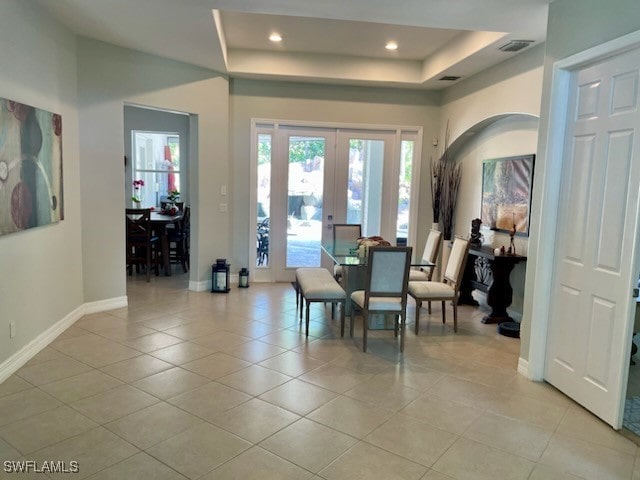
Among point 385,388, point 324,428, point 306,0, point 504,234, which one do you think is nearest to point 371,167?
point 504,234

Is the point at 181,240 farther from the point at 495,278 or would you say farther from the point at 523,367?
the point at 523,367

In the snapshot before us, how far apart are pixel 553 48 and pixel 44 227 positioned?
4.39m

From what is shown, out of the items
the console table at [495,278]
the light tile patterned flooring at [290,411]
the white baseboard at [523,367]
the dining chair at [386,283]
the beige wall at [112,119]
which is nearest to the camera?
the light tile patterned flooring at [290,411]

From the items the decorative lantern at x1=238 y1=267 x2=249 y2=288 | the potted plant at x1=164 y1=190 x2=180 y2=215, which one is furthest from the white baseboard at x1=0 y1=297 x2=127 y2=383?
the potted plant at x1=164 y1=190 x2=180 y2=215

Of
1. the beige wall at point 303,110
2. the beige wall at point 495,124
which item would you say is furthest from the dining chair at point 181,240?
the beige wall at point 495,124

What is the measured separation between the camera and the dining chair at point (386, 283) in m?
3.93

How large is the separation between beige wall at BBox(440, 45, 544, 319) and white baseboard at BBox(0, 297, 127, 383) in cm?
463

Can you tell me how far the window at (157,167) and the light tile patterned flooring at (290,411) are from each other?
16.0ft

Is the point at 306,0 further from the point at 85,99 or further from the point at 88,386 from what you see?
the point at 88,386

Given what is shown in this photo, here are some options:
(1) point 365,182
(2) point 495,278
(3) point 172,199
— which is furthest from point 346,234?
(3) point 172,199

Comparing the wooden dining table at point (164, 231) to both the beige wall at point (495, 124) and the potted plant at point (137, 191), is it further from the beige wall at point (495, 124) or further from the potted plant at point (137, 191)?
the beige wall at point (495, 124)

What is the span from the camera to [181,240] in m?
7.47

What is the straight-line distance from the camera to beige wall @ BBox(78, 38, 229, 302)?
475cm

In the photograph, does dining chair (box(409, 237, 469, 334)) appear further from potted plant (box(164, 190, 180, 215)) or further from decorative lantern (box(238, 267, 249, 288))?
potted plant (box(164, 190, 180, 215))
